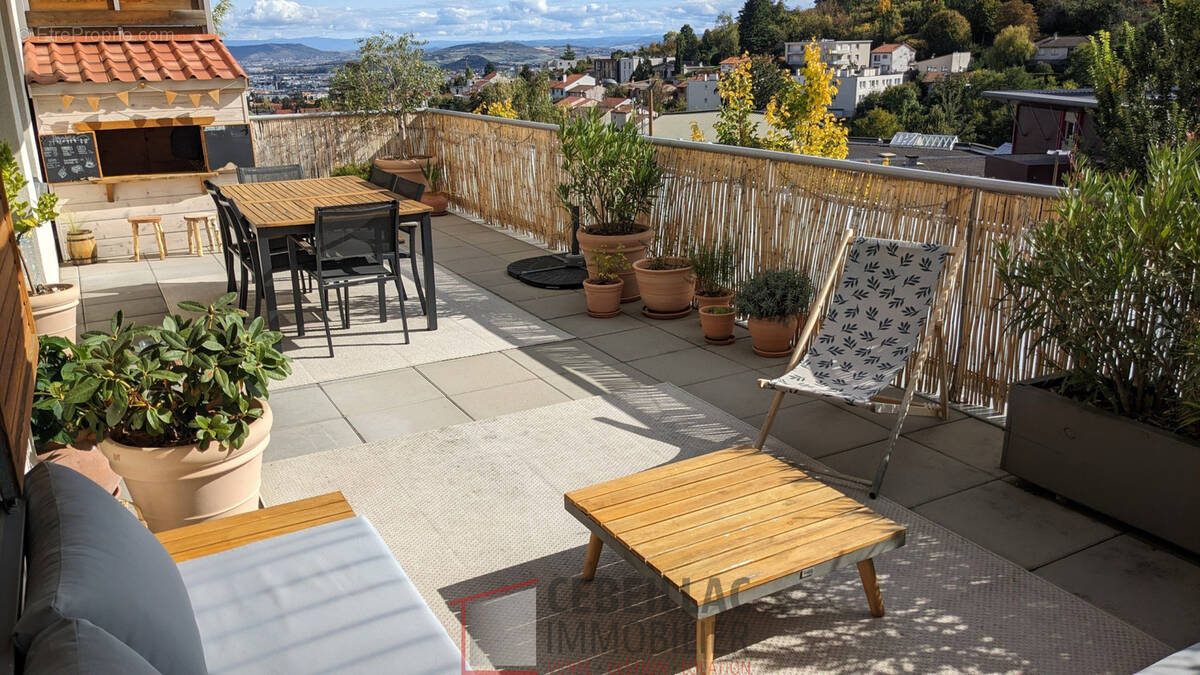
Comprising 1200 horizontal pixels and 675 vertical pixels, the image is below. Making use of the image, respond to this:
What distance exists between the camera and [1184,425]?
3422mm

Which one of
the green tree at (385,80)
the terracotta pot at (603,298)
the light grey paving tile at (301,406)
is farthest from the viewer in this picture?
the green tree at (385,80)

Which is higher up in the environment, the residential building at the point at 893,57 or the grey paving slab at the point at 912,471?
the residential building at the point at 893,57

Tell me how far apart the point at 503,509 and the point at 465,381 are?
1719mm

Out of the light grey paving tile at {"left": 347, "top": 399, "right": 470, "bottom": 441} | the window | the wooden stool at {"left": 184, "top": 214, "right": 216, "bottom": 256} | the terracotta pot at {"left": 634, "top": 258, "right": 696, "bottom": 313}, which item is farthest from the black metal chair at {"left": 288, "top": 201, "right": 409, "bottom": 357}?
the window

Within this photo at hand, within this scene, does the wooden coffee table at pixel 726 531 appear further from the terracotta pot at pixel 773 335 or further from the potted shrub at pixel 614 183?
the potted shrub at pixel 614 183

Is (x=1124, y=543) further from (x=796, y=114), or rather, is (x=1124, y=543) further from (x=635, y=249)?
(x=796, y=114)

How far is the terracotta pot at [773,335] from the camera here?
18.6 feet

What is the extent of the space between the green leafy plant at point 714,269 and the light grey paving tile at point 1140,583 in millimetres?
3306

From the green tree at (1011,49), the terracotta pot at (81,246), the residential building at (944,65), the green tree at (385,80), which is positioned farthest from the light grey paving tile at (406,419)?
the residential building at (944,65)

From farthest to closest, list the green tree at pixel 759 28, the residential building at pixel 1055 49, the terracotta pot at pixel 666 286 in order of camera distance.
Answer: the green tree at pixel 759 28, the residential building at pixel 1055 49, the terracotta pot at pixel 666 286

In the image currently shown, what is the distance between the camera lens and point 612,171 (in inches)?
269

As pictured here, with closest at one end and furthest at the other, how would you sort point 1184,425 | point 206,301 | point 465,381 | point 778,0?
point 1184,425, point 465,381, point 206,301, point 778,0

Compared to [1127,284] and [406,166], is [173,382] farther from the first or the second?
[406,166]

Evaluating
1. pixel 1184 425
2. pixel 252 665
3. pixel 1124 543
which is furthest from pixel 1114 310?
pixel 252 665
